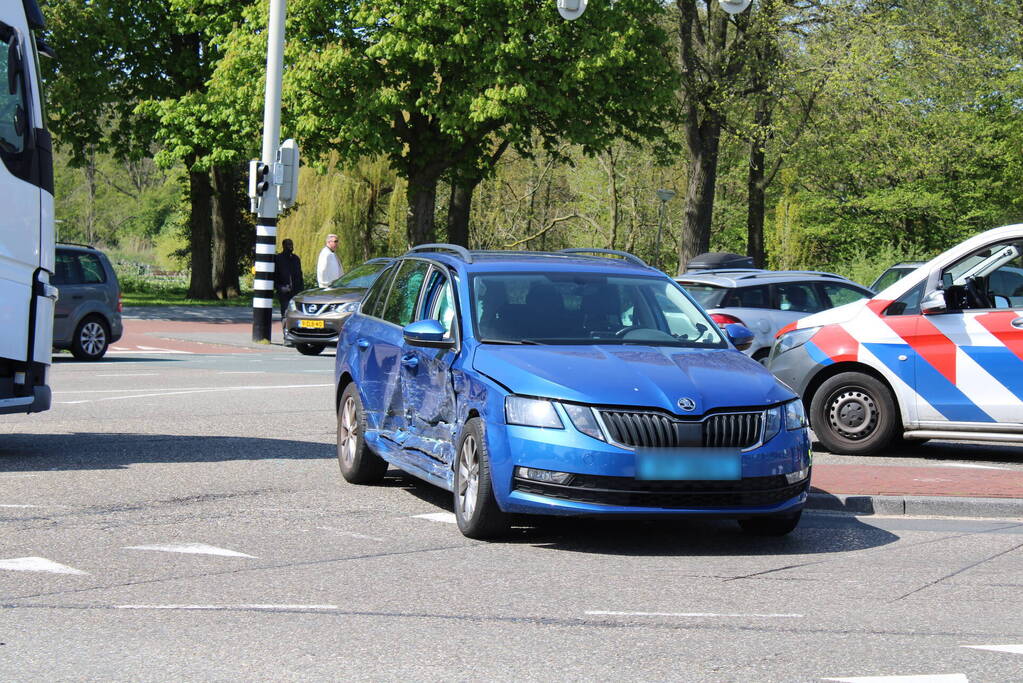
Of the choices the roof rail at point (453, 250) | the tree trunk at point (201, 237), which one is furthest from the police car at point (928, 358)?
the tree trunk at point (201, 237)

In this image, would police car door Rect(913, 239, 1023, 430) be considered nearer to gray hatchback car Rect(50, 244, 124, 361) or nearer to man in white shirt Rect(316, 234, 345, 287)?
gray hatchback car Rect(50, 244, 124, 361)

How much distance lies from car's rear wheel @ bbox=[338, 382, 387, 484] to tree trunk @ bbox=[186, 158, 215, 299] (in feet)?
109

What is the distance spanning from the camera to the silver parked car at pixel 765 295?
16.7 meters

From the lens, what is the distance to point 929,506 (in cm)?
895

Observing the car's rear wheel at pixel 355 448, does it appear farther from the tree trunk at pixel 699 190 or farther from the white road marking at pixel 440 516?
the tree trunk at pixel 699 190

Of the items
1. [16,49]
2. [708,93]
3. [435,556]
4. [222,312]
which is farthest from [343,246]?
[435,556]

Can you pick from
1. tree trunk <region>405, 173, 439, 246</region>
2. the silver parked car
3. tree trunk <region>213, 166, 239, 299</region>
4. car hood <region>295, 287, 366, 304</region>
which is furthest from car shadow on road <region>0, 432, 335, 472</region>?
tree trunk <region>213, 166, 239, 299</region>

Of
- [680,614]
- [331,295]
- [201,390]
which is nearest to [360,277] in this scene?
[331,295]

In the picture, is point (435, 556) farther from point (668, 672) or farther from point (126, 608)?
point (668, 672)

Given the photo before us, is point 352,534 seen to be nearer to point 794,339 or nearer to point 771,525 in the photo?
point 771,525

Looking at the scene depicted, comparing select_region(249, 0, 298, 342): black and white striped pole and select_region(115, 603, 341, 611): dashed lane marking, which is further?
select_region(249, 0, 298, 342): black and white striped pole

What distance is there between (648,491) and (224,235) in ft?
125

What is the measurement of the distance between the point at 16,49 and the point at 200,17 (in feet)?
89.3

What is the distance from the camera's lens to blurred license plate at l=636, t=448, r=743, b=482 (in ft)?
23.9
